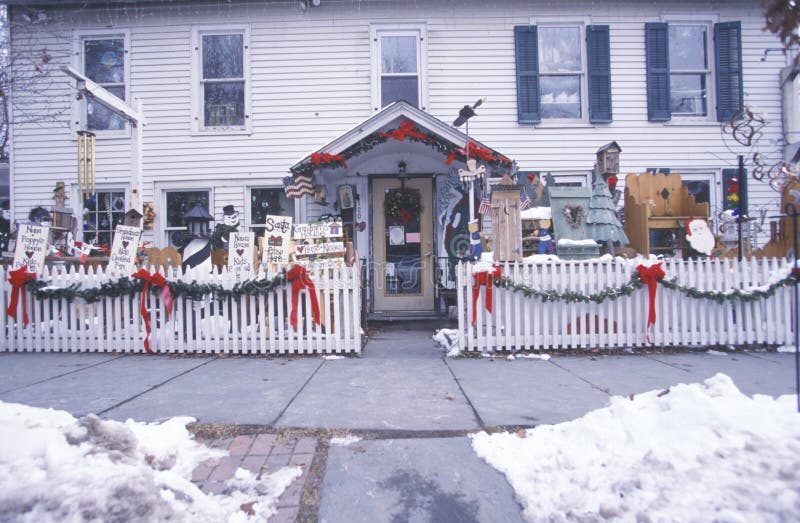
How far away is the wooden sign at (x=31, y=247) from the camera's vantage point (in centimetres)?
621

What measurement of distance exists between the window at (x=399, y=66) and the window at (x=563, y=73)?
2064 mm

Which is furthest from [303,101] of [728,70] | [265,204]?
[728,70]

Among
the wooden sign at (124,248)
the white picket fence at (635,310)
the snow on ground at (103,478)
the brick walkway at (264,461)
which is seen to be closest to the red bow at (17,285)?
the wooden sign at (124,248)

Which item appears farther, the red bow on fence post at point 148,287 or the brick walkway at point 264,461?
the red bow on fence post at point 148,287

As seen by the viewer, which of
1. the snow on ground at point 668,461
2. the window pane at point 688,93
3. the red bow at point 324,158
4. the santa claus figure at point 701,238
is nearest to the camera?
the snow on ground at point 668,461

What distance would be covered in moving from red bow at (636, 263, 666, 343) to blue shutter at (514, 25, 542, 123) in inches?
180

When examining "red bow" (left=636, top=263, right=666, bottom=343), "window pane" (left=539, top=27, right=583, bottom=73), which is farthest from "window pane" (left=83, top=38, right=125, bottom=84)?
"red bow" (left=636, top=263, right=666, bottom=343)

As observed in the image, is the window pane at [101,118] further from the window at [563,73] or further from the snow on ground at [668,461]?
the snow on ground at [668,461]

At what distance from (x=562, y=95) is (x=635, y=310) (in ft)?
18.0

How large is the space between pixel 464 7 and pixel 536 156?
3.54 meters

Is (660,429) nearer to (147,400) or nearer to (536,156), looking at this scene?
(147,400)

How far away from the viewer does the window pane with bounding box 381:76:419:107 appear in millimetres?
9039

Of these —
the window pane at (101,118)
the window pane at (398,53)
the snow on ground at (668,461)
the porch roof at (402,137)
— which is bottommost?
the snow on ground at (668,461)

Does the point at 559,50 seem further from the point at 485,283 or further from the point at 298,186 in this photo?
the point at 485,283
